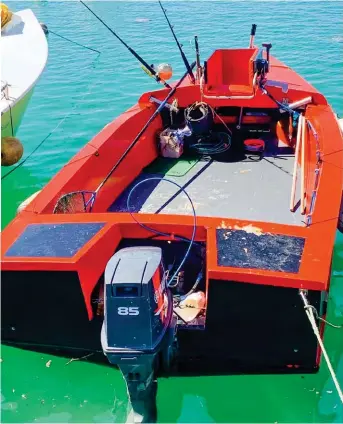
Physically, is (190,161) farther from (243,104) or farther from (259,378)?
(259,378)

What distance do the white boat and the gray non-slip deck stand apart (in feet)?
7.94

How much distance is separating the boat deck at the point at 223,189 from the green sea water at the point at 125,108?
878mm

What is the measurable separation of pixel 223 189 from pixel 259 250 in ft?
7.14

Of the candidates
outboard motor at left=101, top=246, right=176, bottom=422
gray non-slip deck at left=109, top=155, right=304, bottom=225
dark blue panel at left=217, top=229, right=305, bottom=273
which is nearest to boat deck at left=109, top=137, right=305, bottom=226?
gray non-slip deck at left=109, top=155, right=304, bottom=225

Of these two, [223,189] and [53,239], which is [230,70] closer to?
[223,189]

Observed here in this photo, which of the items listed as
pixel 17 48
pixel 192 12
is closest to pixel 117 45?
pixel 192 12

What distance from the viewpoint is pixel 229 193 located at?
5.59 m

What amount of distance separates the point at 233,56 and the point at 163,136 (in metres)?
1.41

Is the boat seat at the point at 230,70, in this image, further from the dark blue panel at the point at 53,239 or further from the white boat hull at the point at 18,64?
the dark blue panel at the point at 53,239

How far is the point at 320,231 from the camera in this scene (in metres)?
3.79

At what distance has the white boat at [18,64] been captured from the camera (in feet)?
23.8

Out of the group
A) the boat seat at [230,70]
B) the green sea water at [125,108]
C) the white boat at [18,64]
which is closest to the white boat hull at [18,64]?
the white boat at [18,64]

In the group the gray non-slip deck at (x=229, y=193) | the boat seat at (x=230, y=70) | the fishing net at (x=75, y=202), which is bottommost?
the gray non-slip deck at (x=229, y=193)

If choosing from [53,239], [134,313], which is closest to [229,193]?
[53,239]
